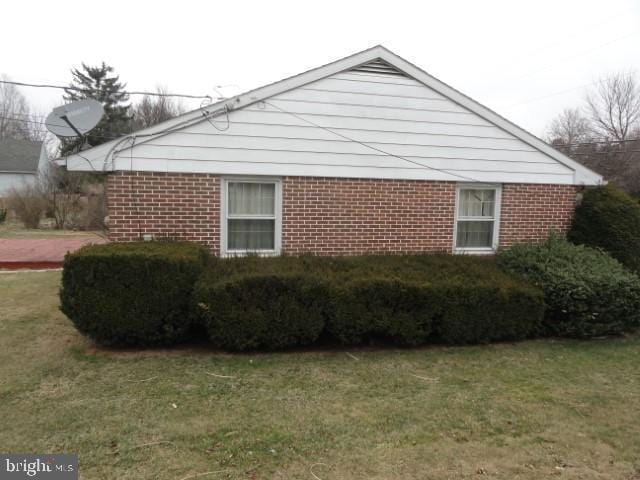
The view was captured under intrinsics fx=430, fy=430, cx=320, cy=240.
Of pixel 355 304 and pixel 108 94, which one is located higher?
pixel 108 94

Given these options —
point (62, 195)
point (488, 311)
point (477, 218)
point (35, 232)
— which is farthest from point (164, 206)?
point (62, 195)

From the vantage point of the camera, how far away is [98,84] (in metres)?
42.0

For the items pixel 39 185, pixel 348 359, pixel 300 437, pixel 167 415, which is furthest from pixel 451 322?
pixel 39 185

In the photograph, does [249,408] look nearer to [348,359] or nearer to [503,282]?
[348,359]

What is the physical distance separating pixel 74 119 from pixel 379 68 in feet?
16.8

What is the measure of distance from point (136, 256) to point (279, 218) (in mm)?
2578

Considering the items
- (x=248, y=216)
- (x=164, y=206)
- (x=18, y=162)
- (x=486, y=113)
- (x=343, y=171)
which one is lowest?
(x=248, y=216)

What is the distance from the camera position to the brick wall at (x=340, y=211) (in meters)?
6.61

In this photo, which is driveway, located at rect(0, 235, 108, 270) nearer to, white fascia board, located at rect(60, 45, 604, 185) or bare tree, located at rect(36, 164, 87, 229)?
bare tree, located at rect(36, 164, 87, 229)

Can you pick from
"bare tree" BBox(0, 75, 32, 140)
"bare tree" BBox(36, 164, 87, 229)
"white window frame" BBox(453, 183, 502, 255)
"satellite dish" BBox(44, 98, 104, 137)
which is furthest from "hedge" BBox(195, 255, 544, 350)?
"bare tree" BBox(0, 75, 32, 140)

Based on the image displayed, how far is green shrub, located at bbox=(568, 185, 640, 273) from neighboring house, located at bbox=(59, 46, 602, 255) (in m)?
0.42

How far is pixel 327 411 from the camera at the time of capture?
4012 millimetres

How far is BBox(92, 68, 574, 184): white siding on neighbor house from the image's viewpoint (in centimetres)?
679

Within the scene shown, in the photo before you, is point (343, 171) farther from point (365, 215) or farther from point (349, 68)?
point (349, 68)
